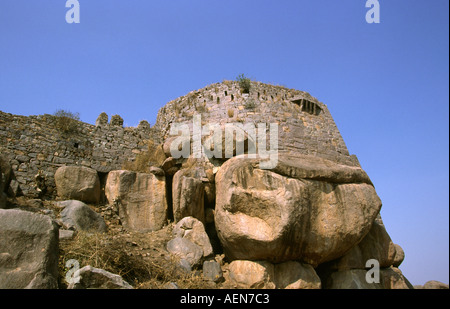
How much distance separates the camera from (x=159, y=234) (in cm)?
816

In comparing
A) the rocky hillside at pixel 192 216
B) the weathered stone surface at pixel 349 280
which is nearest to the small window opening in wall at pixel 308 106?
the rocky hillside at pixel 192 216

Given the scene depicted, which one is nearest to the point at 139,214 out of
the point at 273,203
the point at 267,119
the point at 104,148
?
the point at 104,148

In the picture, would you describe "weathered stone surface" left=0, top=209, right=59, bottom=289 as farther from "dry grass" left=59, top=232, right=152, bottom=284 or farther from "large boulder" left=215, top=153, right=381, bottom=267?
"large boulder" left=215, top=153, right=381, bottom=267

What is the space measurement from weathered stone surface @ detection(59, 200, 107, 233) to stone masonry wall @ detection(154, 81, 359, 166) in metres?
4.40

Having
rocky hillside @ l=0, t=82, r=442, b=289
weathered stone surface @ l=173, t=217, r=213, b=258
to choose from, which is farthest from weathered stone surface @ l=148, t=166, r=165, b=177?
weathered stone surface @ l=173, t=217, r=213, b=258

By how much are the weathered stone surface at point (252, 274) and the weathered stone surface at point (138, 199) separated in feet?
7.49

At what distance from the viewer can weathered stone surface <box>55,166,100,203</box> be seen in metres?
8.44

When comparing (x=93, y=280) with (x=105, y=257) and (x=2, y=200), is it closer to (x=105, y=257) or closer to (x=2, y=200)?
(x=105, y=257)

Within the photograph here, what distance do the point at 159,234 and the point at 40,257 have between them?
3.35 m

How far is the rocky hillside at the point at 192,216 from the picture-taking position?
6422mm

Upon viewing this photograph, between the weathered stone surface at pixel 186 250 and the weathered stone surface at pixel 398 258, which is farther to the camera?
the weathered stone surface at pixel 398 258

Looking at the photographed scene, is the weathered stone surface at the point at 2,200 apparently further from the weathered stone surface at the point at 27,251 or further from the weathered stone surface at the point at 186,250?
the weathered stone surface at the point at 186,250

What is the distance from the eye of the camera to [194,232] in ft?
25.9
